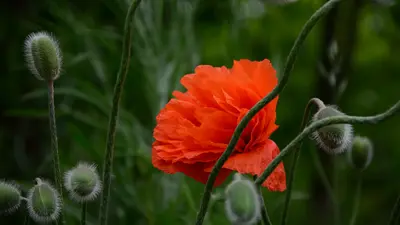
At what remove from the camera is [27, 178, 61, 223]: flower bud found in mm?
490

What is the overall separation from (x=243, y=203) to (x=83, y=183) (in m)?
0.13

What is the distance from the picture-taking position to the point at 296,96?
131 cm

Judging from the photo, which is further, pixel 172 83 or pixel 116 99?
pixel 172 83

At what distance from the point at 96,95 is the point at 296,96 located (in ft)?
1.27

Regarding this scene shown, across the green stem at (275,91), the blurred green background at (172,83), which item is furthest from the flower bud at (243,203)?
the blurred green background at (172,83)

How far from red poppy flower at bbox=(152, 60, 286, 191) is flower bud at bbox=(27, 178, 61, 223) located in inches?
3.4

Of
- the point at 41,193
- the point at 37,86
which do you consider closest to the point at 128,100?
the point at 37,86

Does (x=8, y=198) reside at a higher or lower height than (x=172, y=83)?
lower

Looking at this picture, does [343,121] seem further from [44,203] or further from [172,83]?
[172,83]

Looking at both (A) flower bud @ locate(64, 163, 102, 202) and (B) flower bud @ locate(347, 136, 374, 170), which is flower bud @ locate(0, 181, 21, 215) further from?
(B) flower bud @ locate(347, 136, 374, 170)

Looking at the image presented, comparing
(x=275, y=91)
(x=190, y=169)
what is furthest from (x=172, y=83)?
(x=275, y=91)

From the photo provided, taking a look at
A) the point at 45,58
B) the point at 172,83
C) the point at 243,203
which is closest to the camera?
the point at 243,203

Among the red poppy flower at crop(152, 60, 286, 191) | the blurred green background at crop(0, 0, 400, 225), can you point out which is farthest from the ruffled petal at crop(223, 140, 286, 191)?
the blurred green background at crop(0, 0, 400, 225)

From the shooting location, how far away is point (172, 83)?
1.10 metres
